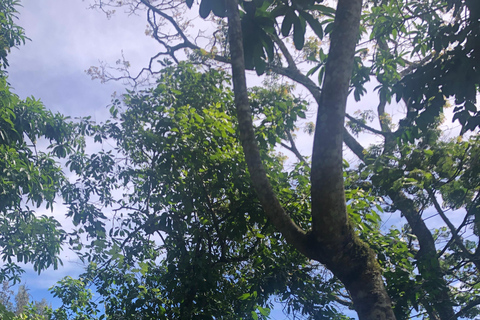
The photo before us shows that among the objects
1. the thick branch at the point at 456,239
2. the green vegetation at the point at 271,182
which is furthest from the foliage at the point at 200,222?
the thick branch at the point at 456,239

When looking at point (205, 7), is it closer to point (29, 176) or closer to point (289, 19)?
point (289, 19)

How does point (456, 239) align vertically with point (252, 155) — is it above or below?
above

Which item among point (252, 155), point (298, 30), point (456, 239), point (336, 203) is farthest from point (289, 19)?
A: point (456, 239)

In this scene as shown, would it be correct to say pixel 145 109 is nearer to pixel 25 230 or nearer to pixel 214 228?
pixel 214 228

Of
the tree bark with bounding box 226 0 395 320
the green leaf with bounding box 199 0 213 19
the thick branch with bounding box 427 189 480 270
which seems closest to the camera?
the tree bark with bounding box 226 0 395 320

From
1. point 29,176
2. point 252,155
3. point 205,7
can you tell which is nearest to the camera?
point 252,155

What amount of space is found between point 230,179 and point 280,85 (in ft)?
21.7

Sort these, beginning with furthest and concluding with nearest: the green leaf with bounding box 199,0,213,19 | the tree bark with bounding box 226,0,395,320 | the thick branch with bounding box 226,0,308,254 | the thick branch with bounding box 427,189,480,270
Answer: the thick branch with bounding box 427,189,480,270, the green leaf with bounding box 199,0,213,19, the thick branch with bounding box 226,0,308,254, the tree bark with bounding box 226,0,395,320

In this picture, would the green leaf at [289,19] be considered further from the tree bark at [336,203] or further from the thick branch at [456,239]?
the thick branch at [456,239]

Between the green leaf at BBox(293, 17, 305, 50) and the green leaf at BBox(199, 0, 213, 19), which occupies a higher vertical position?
the green leaf at BBox(199, 0, 213, 19)

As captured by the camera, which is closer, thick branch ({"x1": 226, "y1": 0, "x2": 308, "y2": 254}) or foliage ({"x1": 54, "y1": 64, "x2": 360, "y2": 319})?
thick branch ({"x1": 226, "y1": 0, "x2": 308, "y2": 254})

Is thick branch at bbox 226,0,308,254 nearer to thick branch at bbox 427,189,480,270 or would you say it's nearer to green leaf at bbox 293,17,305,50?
green leaf at bbox 293,17,305,50

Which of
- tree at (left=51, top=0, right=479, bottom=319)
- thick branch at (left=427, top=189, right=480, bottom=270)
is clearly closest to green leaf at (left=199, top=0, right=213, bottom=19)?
tree at (left=51, top=0, right=479, bottom=319)

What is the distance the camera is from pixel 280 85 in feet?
34.3
